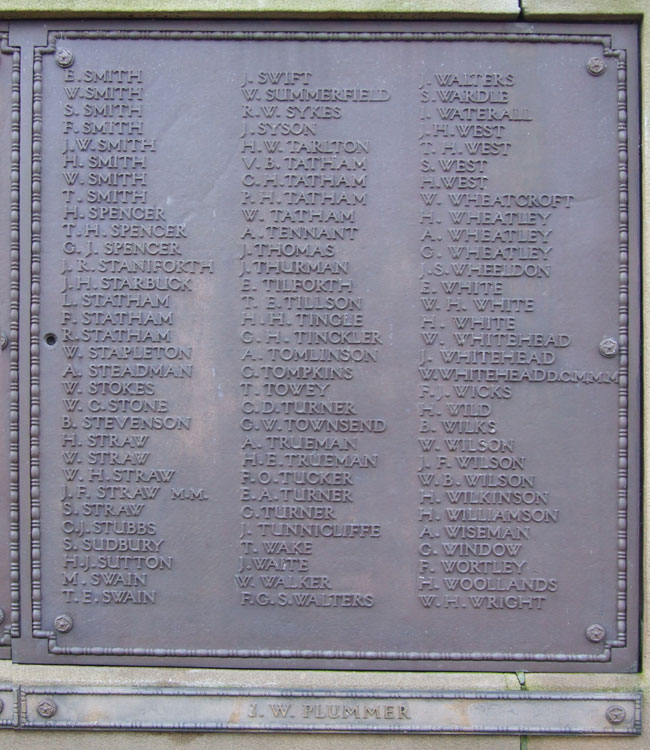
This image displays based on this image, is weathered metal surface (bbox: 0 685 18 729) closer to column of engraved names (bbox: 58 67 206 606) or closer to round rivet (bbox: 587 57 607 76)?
column of engraved names (bbox: 58 67 206 606)

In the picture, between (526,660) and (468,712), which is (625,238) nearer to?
(526,660)

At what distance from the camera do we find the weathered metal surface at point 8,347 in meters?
3.08

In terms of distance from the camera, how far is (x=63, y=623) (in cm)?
306

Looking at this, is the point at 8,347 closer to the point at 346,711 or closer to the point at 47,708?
the point at 47,708

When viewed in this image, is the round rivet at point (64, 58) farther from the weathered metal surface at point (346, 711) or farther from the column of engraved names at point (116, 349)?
the weathered metal surface at point (346, 711)

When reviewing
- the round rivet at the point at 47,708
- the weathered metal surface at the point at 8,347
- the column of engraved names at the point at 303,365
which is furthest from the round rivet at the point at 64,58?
the round rivet at the point at 47,708

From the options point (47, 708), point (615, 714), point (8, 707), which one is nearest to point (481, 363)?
point (615, 714)

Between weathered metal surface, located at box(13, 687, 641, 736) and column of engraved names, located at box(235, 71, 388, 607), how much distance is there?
446mm

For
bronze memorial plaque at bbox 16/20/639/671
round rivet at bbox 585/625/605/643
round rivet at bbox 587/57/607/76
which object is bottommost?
round rivet at bbox 585/625/605/643

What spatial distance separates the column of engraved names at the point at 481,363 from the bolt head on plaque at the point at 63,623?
163cm

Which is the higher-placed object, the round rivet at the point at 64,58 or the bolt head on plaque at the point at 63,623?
the round rivet at the point at 64,58

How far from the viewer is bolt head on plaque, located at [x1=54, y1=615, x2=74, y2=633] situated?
120 inches

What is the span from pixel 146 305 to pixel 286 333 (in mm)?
665

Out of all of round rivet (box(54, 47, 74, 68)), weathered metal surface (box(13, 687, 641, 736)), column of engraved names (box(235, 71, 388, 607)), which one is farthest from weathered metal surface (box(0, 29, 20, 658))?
column of engraved names (box(235, 71, 388, 607))
